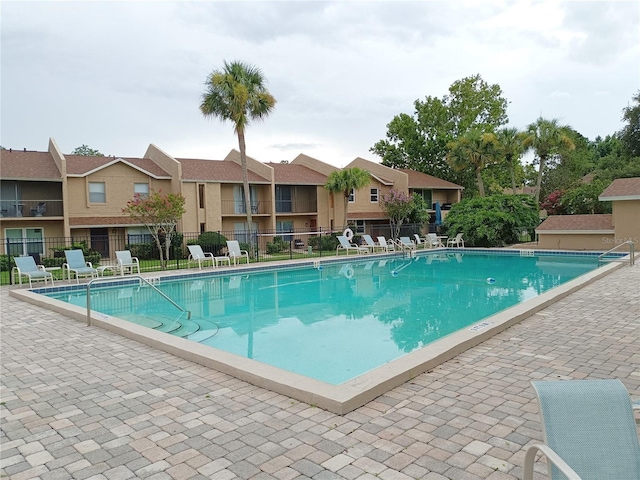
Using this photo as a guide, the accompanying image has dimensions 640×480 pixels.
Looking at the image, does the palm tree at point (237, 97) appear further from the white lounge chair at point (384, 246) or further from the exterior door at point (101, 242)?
the white lounge chair at point (384, 246)

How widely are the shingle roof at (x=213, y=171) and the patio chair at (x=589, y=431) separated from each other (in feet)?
85.0

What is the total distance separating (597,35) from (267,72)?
17.0 metres

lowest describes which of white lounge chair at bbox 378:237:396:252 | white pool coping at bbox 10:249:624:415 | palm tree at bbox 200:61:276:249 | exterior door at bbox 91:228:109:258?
white pool coping at bbox 10:249:624:415

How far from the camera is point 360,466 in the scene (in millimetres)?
3338

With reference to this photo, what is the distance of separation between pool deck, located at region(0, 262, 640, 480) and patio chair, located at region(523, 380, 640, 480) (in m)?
0.93

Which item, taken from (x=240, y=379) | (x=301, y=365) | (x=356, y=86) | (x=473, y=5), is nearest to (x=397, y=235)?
(x=356, y=86)

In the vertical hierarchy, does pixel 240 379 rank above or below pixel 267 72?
below

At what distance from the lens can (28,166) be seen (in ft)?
80.5

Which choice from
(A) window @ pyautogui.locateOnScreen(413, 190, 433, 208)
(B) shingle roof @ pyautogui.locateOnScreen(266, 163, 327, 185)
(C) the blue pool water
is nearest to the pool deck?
(C) the blue pool water

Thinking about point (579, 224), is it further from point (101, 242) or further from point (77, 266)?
point (101, 242)

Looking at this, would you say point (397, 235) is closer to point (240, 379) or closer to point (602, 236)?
point (602, 236)

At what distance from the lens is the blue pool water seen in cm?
816

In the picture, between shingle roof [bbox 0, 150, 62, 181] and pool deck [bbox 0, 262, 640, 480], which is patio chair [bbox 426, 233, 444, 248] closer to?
shingle roof [bbox 0, 150, 62, 181]

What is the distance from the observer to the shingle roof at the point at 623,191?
22672 millimetres
